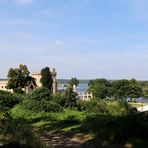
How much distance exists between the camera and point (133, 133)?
11.9 m

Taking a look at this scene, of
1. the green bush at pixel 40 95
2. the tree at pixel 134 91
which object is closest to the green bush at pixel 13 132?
the green bush at pixel 40 95

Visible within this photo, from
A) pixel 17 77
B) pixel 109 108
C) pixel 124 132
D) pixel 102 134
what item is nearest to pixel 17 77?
pixel 17 77

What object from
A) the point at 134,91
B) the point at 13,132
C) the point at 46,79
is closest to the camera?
the point at 13,132

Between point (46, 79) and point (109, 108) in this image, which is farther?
point (46, 79)

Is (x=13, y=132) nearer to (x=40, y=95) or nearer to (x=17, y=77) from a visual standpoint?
(x=40, y=95)

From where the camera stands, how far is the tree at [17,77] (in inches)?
2234

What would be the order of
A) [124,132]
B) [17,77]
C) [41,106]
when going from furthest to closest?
1. [17,77]
2. [41,106]
3. [124,132]

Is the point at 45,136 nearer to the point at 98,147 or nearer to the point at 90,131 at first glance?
the point at 90,131

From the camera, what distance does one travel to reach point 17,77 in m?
56.9

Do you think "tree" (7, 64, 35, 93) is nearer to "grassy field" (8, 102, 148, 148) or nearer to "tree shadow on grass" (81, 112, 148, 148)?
"grassy field" (8, 102, 148, 148)

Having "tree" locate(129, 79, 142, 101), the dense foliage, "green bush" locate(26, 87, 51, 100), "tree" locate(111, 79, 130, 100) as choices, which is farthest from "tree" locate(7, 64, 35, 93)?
"tree" locate(129, 79, 142, 101)

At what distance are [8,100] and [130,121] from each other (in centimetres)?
2030

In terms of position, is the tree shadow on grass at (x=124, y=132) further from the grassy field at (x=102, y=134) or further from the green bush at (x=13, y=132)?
the green bush at (x=13, y=132)

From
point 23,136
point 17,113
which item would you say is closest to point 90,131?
point 23,136
